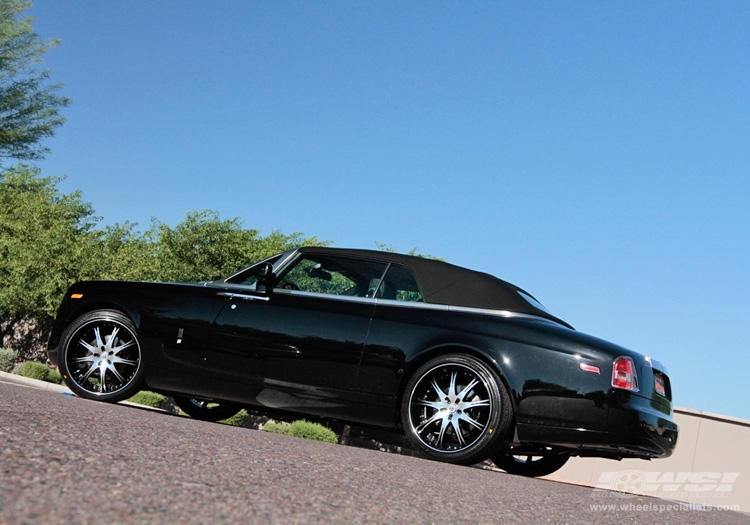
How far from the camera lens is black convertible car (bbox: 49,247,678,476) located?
5770mm

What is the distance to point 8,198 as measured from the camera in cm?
3997

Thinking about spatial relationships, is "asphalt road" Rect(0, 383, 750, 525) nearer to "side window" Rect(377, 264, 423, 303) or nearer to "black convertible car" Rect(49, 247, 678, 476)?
"black convertible car" Rect(49, 247, 678, 476)

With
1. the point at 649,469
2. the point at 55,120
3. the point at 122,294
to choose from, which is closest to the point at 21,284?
the point at 55,120

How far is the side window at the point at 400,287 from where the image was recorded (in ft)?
21.7

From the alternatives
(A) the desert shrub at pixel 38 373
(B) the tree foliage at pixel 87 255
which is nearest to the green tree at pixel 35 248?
(B) the tree foliage at pixel 87 255

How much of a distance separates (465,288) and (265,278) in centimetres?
159

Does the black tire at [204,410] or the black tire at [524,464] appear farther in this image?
the black tire at [204,410]

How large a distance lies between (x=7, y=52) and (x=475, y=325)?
3547 cm

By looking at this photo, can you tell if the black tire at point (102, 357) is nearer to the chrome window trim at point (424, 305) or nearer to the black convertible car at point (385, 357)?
the black convertible car at point (385, 357)

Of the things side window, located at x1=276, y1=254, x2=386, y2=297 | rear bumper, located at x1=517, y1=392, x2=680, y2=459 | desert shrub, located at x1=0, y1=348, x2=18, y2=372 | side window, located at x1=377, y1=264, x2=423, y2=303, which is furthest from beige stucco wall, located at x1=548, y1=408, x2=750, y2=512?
desert shrub, located at x1=0, y1=348, x2=18, y2=372

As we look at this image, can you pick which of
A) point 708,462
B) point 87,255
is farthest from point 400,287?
point 87,255

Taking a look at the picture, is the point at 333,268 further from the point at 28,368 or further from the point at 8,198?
the point at 8,198

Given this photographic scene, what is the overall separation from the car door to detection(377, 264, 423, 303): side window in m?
0.09

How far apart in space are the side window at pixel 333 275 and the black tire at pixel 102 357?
140 centimetres
